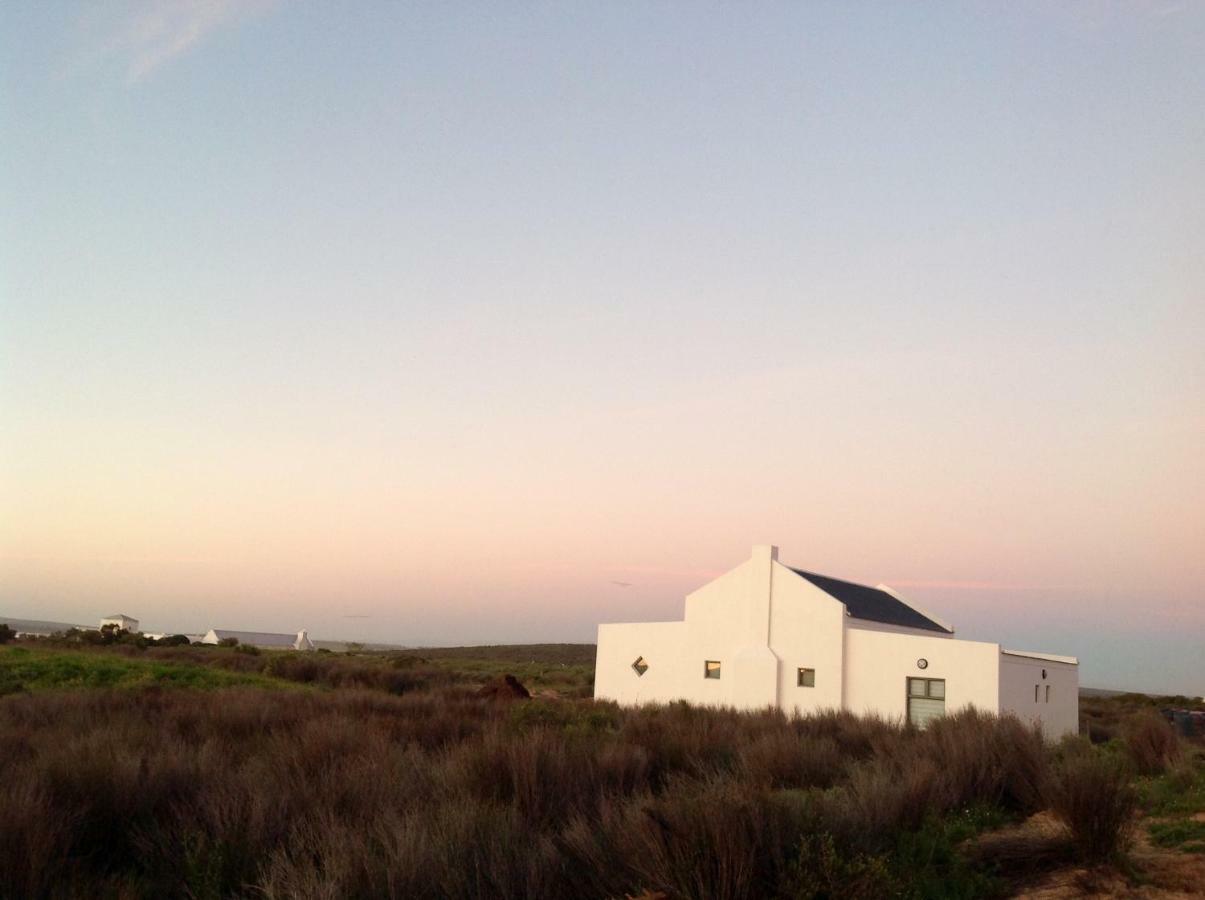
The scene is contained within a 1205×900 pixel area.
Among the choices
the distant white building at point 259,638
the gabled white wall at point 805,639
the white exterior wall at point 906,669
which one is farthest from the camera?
the distant white building at point 259,638

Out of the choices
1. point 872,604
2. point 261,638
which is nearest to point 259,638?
point 261,638

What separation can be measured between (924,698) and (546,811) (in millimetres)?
21623

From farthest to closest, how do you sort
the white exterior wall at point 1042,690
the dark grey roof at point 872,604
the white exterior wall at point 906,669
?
the dark grey roof at point 872,604, the white exterior wall at point 1042,690, the white exterior wall at point 906,669

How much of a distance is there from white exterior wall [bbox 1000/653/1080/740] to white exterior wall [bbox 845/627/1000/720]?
52 cm

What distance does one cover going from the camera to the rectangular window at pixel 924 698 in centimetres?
2895

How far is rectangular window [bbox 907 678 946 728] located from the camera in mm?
28953

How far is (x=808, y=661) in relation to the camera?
3175 centimetres

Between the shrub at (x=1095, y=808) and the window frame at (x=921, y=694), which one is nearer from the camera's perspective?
the shrub at (x=1095, y=808)

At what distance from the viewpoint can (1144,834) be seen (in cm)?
1066

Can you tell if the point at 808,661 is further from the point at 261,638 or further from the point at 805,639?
→ the point at 261,638

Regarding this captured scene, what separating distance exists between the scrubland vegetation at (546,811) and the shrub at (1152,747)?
77 mm

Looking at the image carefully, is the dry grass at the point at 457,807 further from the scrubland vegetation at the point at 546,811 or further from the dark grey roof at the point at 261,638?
the dark grey roof at the point at 261,638

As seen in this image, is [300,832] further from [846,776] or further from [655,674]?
[655,674]

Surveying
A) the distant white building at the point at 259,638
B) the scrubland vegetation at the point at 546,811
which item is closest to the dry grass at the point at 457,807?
the scrubland vegetation at the point at 546,811
